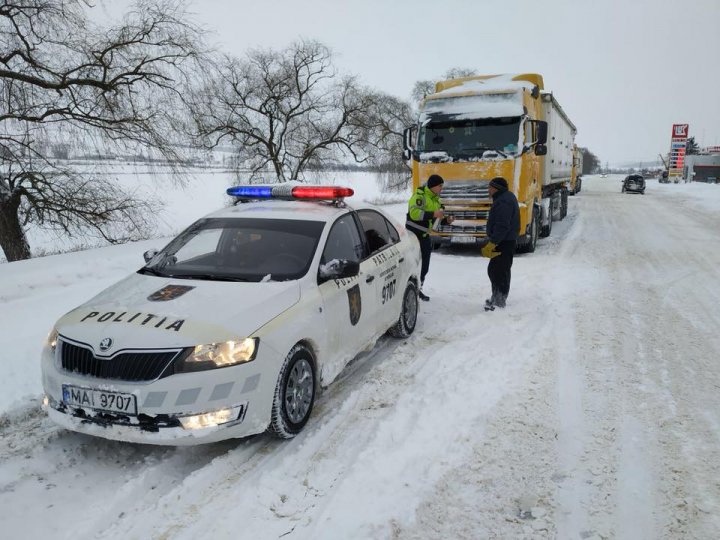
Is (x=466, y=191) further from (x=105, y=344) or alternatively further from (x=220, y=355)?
(x=105, y=344)

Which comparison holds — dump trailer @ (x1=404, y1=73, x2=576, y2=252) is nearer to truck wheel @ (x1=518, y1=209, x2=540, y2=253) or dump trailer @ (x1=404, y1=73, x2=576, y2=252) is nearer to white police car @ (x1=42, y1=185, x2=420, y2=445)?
truck wheel @ (x1=518, y1=209, x2=540, y2=253)

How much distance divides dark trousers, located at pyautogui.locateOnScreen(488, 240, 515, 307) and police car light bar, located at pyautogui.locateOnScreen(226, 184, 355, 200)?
9.41ft

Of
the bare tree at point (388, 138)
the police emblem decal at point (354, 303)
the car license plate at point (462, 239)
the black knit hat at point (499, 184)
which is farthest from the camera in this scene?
the bare tree at point (388, 138)

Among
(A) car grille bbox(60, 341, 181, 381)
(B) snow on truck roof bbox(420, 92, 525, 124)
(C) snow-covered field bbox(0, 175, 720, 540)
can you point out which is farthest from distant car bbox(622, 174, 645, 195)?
(A) car grille bbox(60, 341, 181, 381)

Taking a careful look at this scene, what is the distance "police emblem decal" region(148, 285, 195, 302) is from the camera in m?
3.63

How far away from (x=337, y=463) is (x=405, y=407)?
0.94 m

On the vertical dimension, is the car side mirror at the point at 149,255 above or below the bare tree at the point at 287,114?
below

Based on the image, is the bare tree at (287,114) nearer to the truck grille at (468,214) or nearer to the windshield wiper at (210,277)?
the truck grille at (468,214)

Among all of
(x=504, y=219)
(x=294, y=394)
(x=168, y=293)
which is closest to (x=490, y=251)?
(x=504, y=219)

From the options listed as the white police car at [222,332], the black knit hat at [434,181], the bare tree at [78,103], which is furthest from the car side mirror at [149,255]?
the bare tree at [78,103]

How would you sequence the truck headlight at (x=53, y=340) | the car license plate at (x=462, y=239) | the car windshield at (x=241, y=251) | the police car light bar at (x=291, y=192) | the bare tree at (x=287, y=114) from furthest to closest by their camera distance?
the bare tree at (x=287, y=114) → the car license plate at (x=462, y=239) → the police car light bar at (x=291, y=192) → the car windshield at (x=241, y=251) → the truck headlight at (x=53, y=340)

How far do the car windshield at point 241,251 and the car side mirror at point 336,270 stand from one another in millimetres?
138

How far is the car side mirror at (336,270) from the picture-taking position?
411 centimetres

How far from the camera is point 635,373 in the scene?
191 inches
